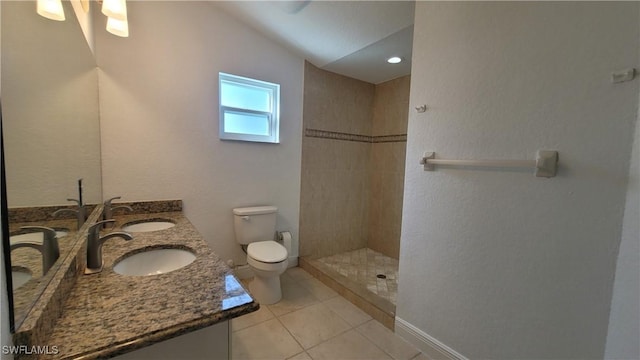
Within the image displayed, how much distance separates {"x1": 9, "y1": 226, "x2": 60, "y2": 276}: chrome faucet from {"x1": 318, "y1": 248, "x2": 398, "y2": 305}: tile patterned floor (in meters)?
1.90

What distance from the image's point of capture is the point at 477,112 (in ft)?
4.16

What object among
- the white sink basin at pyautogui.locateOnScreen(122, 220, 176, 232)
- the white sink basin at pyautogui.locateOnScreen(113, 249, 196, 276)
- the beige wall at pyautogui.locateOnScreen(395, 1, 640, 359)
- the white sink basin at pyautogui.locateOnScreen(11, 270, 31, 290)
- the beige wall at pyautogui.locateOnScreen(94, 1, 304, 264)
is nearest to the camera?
the white sink basin at pyautogui.locateOnScreen(11, 270, 31, 290)

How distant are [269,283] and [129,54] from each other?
2.02 meters

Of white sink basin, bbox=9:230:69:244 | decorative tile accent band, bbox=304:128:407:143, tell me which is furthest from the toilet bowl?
white sink basin, bbox=9:230:69:244

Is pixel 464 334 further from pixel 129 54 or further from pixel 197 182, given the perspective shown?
pixel 129 54

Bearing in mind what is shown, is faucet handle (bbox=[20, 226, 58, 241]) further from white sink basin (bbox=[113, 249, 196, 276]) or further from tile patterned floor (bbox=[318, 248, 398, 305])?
tile patterned floor (bbox=[318, 248, 398, 305])

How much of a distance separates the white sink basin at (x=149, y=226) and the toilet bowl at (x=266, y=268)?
0.64m

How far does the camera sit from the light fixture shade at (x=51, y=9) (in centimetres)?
74

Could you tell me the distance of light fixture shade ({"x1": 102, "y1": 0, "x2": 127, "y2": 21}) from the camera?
4.54 ft

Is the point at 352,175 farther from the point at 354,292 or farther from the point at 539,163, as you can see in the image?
the point at 539,163

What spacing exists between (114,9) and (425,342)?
2662 millimetres

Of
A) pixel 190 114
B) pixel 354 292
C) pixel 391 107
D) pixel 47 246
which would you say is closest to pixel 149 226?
pixel 190 114

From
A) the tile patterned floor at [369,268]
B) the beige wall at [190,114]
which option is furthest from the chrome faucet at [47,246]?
the tile patterned floor at [369,268]

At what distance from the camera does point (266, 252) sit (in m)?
2.05
